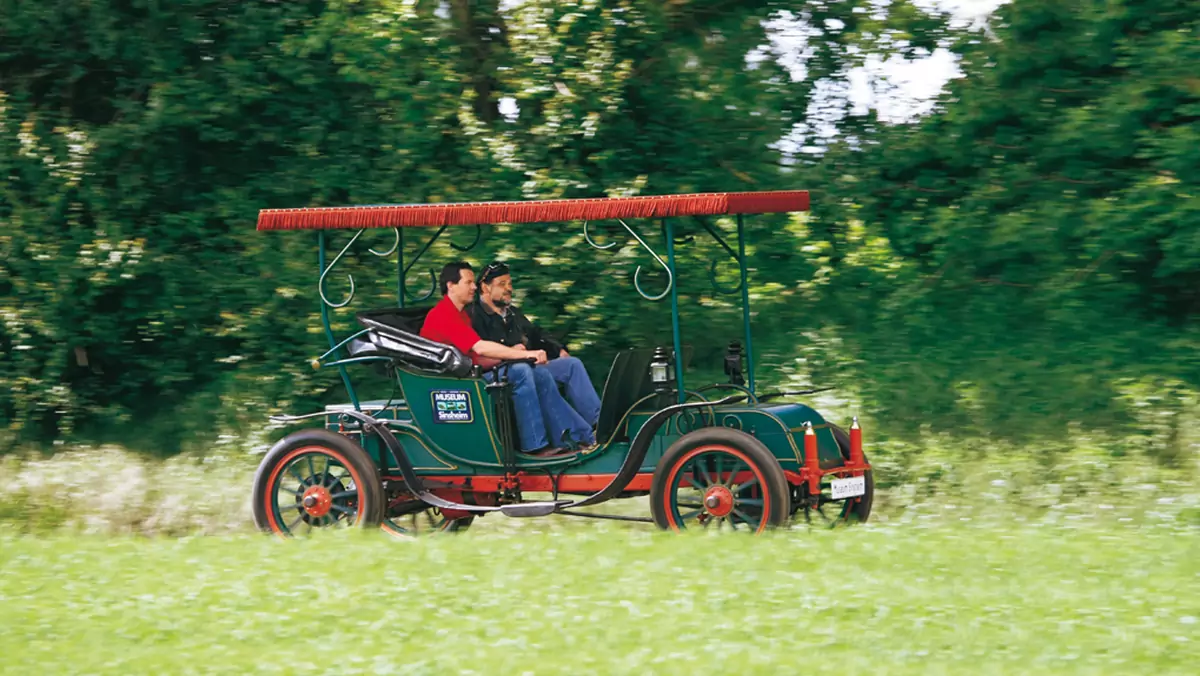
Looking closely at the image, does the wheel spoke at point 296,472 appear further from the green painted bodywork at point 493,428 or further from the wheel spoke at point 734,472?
the wheel spoke at point 734,472

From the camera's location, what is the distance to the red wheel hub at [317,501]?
1059 centimetres

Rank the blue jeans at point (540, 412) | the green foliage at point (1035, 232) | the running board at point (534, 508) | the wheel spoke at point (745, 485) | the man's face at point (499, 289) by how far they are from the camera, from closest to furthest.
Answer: the wheel spoke at point (745, 485) → the running board at point (534, 508) → the blue jeans at point (540, 412) → the man's face at point (499, 289) → the green foliage at point (1035, 232)

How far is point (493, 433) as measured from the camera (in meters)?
10.4

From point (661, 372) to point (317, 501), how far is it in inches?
91.9

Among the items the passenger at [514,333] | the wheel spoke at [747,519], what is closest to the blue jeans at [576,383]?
the passenger at [514,333]

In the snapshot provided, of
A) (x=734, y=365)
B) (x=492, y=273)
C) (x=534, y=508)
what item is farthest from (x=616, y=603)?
(x=492, y=273)

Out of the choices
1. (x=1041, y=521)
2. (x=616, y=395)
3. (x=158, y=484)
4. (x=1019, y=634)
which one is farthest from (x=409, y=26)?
(x=1019, y=634)

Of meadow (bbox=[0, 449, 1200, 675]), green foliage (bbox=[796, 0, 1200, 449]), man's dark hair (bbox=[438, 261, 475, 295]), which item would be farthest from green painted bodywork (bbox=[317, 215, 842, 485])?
green foliage (bbox=[796, 0, 1200, 449])

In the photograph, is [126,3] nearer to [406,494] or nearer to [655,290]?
[655,290]

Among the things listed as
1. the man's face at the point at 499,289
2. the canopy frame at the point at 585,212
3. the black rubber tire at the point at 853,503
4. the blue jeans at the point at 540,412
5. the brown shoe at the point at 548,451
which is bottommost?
the black rubber tire at the point at 853,503

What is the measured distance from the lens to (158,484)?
1524cm

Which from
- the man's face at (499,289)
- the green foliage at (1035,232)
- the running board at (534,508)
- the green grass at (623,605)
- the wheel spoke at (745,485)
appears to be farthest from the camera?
the green foliage at (1035,232)

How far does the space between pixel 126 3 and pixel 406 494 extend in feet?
23.8

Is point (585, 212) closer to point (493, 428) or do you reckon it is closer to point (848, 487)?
point (493, 428)
